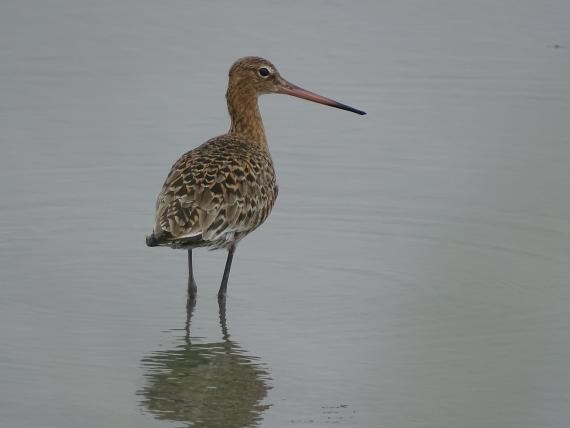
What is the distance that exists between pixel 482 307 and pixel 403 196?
1.85 m

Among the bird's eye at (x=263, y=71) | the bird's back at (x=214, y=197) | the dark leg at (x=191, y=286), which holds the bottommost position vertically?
the dark leg at (x=191, y=286)

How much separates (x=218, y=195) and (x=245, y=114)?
1.32 meters

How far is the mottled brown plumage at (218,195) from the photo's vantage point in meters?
7.10

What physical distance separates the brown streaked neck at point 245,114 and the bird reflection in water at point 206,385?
6.90 ft

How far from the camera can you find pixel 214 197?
737 cm

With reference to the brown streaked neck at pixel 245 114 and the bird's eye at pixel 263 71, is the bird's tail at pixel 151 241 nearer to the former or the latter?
the brown streaked neck at pixel 245 114

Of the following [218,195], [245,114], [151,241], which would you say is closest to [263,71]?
[245,114]

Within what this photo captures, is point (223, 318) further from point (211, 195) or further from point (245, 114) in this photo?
point (245, 114)

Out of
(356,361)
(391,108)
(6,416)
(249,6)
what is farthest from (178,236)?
(249,6)

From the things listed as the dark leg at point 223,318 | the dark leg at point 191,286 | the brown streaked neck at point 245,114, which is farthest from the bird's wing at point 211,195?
the brown streaked neck at point 245,114

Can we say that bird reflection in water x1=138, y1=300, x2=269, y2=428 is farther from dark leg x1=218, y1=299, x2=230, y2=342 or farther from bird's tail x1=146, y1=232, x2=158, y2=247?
bird's tail x1=146, y1=232, x2=158, y2=247

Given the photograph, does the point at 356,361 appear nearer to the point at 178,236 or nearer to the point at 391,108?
the point at 178,236

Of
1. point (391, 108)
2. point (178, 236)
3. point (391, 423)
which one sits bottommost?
point (391, 423)

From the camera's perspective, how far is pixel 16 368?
235 inches
